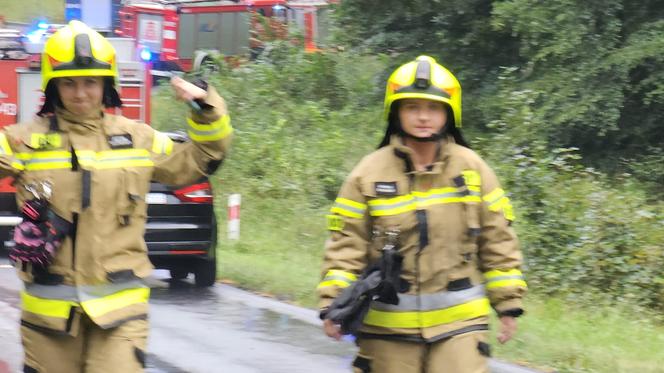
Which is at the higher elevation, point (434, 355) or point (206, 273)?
point (434, 355)

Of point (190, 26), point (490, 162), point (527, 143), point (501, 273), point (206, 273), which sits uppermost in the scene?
point (501, 273)

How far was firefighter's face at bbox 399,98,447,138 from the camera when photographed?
4.41 meters

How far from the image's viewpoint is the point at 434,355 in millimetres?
4363

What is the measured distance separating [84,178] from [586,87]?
1285 cm

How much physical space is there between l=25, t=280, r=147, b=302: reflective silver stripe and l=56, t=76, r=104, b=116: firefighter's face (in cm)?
66

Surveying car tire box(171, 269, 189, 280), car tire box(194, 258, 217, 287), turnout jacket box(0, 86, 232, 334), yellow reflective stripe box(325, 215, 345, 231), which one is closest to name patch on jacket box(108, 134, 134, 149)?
turnout jacket box(0, 86, 232, 334)

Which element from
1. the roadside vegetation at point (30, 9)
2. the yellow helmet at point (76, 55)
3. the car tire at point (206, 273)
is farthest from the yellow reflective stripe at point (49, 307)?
the roadside vegetation at point (30, 9)

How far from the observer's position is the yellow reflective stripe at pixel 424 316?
171 inches

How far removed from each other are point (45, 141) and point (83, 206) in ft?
0.97

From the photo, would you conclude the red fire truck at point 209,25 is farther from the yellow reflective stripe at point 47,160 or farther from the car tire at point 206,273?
the yellow reflective stripe at point 47,160

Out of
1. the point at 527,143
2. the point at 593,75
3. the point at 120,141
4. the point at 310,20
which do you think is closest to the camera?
the point at 120,141

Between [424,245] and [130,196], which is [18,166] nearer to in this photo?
[130,196]

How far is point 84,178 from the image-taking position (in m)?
4.34

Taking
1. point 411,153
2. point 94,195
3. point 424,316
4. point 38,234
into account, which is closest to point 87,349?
point 38,234
